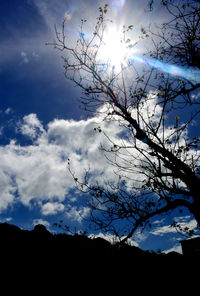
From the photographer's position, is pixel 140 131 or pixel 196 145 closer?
pixel 196 145

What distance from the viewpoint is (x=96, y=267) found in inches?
138

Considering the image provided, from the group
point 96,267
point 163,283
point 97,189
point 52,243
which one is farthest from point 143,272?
point 97,189

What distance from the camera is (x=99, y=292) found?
305 centimetres

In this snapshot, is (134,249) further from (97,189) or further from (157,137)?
(157,137)

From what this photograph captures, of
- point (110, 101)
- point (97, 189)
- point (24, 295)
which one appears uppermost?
point (110, 101)

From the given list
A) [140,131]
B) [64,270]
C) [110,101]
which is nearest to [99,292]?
[64,270]

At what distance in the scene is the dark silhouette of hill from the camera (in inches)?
128

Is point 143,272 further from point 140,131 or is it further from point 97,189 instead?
point 140,131

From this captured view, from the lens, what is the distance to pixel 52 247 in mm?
3584

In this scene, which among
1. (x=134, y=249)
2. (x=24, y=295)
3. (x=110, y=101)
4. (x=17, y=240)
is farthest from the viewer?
(x=110, y=101)

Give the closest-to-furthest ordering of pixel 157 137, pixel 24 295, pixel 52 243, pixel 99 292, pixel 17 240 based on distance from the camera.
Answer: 1. pixel 24 295
2. pixel 99 292
3. pixel 17 240
4. pixel 52 243
5. pixel 157 137

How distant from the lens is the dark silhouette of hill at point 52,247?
325 cm

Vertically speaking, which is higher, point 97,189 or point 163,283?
point 97,189

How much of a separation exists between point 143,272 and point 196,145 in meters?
5.27
